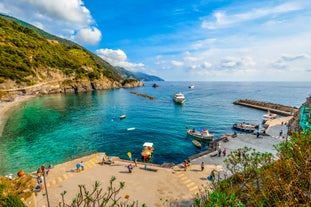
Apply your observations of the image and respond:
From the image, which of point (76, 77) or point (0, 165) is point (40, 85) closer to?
point (76, 77)

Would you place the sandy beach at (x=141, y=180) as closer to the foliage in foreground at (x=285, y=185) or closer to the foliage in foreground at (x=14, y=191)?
the foliage in foreground at (x=14, y=191)

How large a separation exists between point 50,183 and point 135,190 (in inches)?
432

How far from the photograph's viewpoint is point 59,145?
124 ft

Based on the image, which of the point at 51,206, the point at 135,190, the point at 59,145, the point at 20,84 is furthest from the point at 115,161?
the point at 20,84

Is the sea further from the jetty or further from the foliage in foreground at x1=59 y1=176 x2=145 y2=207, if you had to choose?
the foliage in foreground at x1=59 y1=176 x2=145 y2=207

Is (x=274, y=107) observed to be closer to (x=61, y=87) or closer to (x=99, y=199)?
(x=99, y=199)

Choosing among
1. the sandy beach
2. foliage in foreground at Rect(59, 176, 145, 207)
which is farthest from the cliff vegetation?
foliage in foreground at Rect(59, 176, 145, 207)

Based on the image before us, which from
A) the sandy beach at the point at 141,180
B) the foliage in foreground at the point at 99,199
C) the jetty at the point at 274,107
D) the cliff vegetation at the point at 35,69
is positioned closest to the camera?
the foliage in foreground at the point at 99,199

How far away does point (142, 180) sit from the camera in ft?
73.5

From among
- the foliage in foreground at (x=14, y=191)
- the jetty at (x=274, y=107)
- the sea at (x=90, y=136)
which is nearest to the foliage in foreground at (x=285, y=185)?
the foliage in foreground at (x=14, y=191)

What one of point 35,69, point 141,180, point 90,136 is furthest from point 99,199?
point 35,69

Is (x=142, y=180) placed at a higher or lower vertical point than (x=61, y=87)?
lower

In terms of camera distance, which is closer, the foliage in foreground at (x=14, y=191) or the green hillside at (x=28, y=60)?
the foliage in foreground at (x=14, y=191)

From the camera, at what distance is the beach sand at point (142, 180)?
62.0 feet
